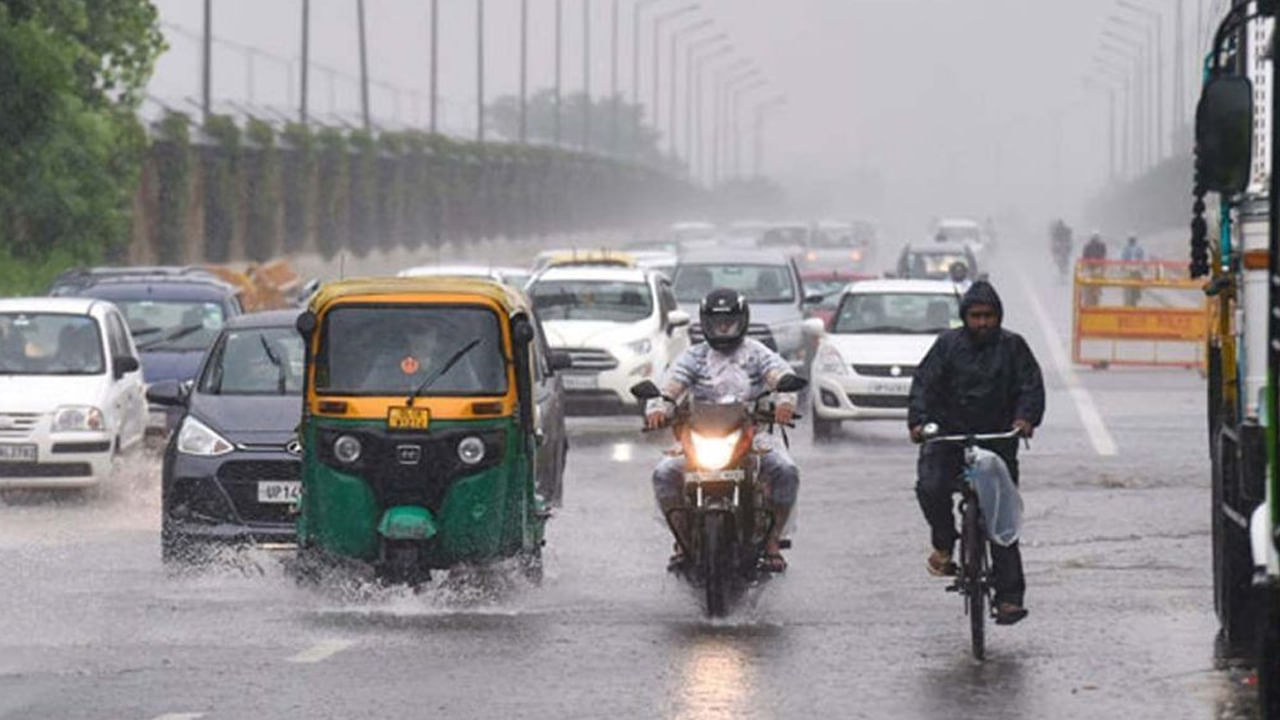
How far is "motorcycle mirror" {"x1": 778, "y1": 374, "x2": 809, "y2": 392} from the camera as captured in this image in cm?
1698

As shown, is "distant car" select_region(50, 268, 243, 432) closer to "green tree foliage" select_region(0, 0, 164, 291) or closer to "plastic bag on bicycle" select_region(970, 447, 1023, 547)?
"green tree foliage" select_region(0, 0, 164, 291)

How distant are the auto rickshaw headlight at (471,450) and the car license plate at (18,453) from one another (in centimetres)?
806

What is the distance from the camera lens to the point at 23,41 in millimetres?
38406

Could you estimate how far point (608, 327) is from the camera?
35.3 metres

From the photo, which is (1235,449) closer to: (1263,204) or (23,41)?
(1263,204)

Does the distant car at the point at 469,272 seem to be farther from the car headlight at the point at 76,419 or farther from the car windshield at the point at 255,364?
the car windshield at the point at 255,364

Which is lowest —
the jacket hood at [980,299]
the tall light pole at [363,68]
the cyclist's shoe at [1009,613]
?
the cyclist's shoe at [1009,613]

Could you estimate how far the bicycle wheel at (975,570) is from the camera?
15.1 metres

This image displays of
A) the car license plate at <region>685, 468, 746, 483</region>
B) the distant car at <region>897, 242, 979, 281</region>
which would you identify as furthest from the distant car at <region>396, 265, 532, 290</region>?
the car license plate at <region>685, 468, 746, 483</region>

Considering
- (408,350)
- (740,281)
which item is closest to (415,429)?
(408,350)

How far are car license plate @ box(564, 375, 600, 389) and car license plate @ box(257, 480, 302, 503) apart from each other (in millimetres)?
14462

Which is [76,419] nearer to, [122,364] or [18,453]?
[18,453]

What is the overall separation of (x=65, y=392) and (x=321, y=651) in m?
10.7

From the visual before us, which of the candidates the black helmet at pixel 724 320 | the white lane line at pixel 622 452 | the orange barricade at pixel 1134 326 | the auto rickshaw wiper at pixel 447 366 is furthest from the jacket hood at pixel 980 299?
the orange barricade at pixel 1134 326
